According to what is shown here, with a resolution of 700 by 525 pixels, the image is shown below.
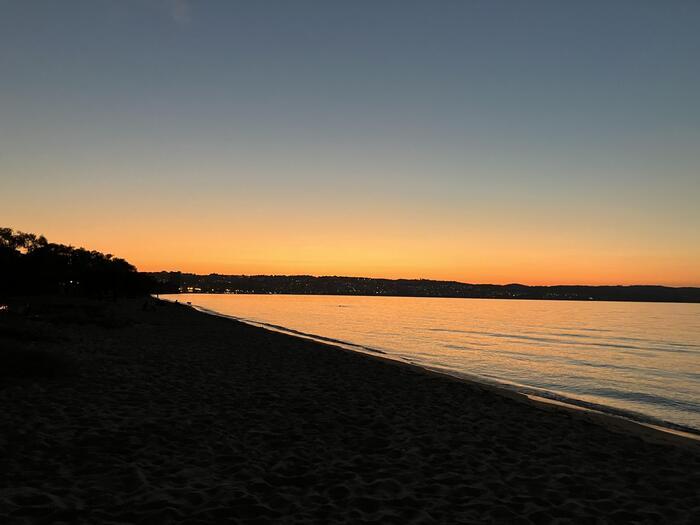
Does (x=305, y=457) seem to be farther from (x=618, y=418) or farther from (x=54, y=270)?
(x=54, y=270)

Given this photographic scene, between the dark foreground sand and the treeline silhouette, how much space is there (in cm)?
7637

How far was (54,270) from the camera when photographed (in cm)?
9312

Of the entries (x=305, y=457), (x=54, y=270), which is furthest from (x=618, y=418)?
(x=54, y=270)

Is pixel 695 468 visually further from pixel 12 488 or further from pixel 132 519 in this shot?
pixel 12 488

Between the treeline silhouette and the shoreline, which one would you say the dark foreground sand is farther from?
the treeline silhouette

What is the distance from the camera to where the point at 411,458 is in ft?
32.4

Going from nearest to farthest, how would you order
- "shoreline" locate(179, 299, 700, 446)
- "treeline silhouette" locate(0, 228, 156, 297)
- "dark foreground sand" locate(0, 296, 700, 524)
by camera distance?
"dark foreground sand" locate(0, 296, 700, 524), "shoreline" locate(179, 299, 700, 446), "treeline silhouette" locate(0, 228, 156, 297)

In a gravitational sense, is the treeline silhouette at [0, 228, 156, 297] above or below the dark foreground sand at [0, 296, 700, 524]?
above

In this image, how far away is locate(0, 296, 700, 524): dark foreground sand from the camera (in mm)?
7121

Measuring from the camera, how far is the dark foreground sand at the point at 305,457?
7121 millimetres

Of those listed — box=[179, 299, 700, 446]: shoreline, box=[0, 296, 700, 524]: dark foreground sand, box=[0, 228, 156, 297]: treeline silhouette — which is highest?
box=[0, 228, 156, 297]: treeline silhouette

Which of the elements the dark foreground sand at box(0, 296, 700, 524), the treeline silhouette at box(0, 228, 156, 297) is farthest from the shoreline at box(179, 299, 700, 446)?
the treeline silhouette at box(0, 228, 156, 297)

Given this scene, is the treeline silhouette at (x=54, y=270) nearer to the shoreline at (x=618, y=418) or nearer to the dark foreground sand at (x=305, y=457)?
the dark foreground sand at (x=305, y=457)

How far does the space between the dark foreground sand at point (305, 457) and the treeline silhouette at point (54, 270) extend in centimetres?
7637
